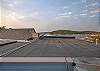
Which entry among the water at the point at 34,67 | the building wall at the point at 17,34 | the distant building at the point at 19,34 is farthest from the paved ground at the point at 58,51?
the distant building at the point at 19,34

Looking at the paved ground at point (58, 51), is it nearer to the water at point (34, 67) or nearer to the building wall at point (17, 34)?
the water at point (34, 67)

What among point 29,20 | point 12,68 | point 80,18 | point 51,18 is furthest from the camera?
point 29,20

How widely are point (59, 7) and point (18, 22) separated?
2.18 meters

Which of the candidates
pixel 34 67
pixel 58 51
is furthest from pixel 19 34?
pixel 34 67

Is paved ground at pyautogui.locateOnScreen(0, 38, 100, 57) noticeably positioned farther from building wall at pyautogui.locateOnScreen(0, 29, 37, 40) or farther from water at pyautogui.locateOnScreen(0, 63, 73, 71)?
building wall at pyautogui.locateOnScreen(0, 29, 37, 40)

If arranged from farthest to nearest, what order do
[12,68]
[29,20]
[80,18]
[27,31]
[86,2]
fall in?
[27,31] < [29,20] < [80,18] < [86,2] < [12,68]

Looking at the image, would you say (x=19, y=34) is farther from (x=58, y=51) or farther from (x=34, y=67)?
(x=34, y=67)

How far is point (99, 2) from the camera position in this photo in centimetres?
454

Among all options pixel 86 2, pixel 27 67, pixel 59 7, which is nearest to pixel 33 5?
pixel 59 7

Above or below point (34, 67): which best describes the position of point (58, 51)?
below

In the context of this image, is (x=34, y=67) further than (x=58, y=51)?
No

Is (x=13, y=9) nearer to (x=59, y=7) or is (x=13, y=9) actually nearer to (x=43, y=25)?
(x=43, y=25)

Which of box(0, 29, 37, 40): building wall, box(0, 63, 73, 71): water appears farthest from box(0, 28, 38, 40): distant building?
box(0, 63, 73, 71): water

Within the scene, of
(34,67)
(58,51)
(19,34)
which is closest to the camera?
(34,67)
